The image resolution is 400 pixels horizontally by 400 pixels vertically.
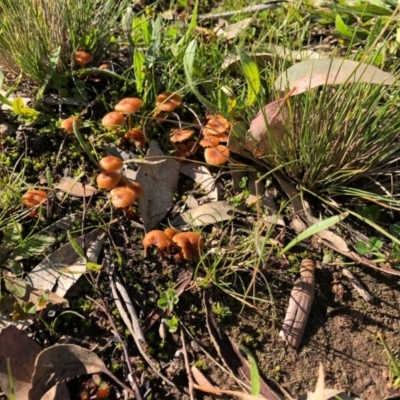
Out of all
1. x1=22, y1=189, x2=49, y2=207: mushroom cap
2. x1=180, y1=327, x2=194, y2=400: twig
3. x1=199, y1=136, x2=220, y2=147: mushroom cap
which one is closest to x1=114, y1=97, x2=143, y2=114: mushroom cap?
x1=199, y1=136, x2=220, y2=147: mushroom cap

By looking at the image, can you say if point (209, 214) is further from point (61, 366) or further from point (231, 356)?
point (61, 366)

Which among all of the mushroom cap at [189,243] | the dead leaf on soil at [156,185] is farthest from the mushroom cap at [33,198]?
the mushroom cap at [189,243]

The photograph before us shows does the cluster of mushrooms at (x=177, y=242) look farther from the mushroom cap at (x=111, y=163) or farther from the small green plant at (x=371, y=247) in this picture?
the small green plant at (x=371, y=247)

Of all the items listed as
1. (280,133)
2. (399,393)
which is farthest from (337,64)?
(399,393)

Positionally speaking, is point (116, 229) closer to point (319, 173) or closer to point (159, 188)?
point (159, 188)

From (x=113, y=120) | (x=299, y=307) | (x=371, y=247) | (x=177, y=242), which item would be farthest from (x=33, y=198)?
(x=371, y=247)

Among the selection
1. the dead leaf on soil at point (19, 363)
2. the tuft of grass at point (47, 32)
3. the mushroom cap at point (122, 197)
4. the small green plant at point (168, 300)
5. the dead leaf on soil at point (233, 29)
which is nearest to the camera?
the dead leaf on soil at point (19, 363)

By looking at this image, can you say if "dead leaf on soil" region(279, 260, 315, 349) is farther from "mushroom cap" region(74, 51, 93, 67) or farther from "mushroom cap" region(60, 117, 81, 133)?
"mushroom cap" region(74, 51, 93, 67)
